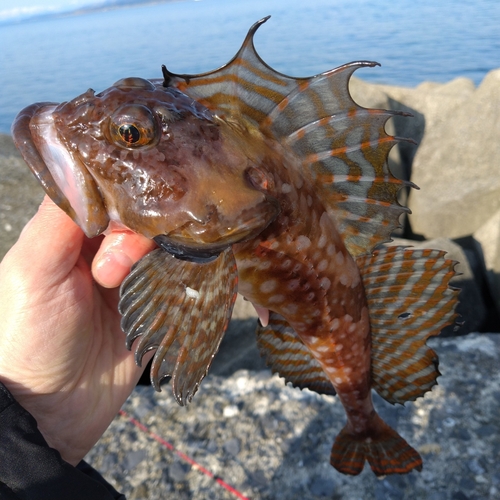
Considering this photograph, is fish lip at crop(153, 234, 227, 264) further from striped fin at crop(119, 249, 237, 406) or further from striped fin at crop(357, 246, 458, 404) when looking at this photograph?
striped fin at crop(357, 246, 458, 404)

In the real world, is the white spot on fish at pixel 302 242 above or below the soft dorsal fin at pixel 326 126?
below

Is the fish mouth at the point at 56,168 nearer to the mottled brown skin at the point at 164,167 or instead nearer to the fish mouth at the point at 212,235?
the mottled brown skin at the point at 164,167

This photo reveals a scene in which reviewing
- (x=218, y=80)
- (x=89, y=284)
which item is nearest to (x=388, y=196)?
(x=218, y=80)

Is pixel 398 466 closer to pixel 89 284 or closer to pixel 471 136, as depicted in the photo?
pixel 89 284

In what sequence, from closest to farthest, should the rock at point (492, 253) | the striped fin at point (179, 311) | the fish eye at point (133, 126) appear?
the fish eye at point (133, 126)
the striped fin at point (179, 311)
the rock at point (492, 253)

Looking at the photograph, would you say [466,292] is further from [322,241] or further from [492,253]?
[322,241]

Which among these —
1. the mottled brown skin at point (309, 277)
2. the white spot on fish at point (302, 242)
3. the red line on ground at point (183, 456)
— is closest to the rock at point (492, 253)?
the mottled brown skin at point (309, 277)
